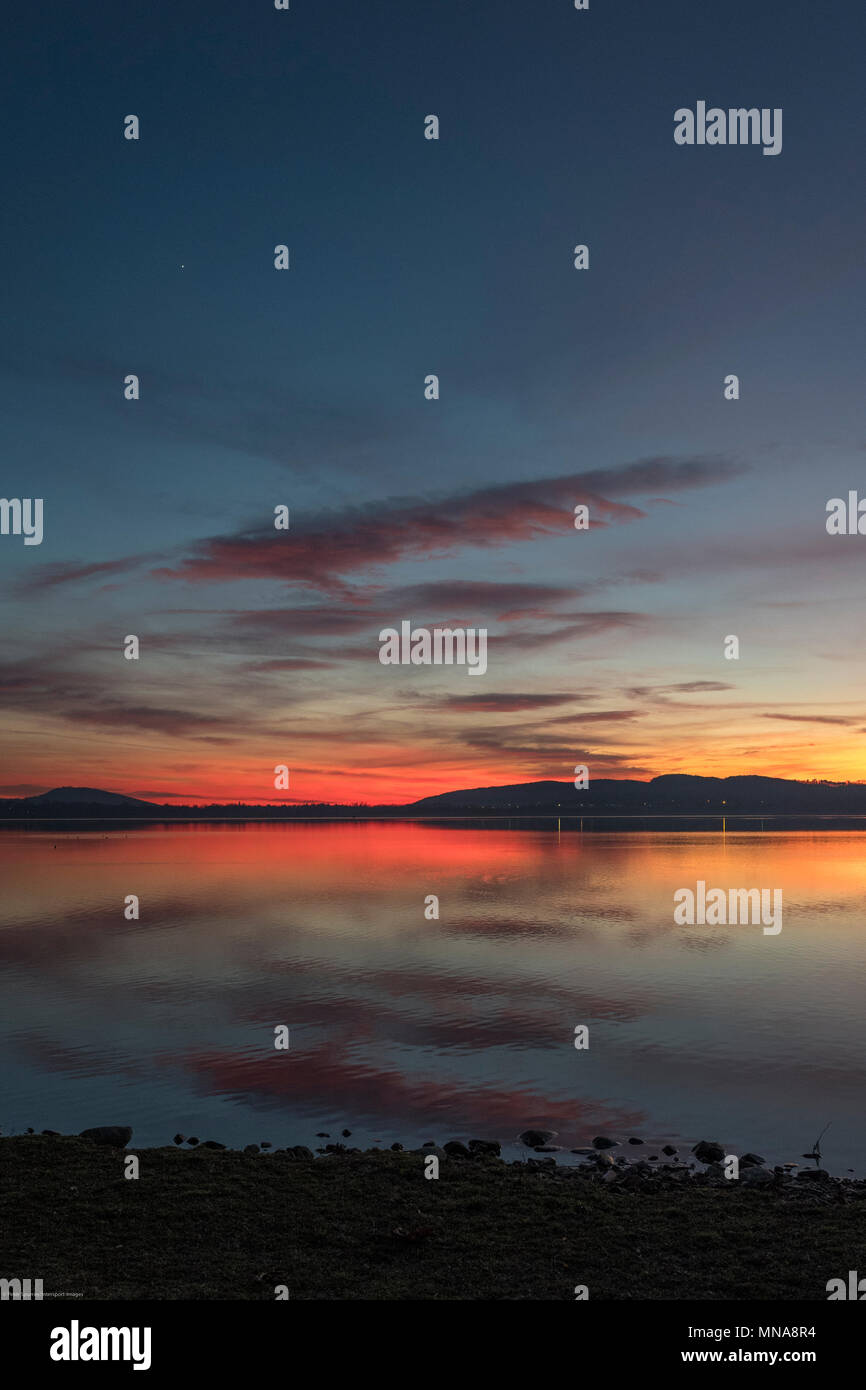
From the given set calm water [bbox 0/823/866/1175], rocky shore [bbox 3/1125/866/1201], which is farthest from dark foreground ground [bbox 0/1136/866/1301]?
calm water [bbox 0/823/866/1175]

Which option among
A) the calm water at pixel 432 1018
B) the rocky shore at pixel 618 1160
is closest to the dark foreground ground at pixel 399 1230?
the rocky shore at pixel 618 1160

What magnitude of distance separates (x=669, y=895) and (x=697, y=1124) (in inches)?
2598

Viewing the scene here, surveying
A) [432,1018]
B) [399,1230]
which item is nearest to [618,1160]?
[399,1230]

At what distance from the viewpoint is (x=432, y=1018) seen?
39969 mm

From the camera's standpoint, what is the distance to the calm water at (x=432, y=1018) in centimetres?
2702

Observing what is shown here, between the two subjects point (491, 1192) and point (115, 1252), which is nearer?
point (115, 1252)

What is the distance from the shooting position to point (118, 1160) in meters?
21.0
